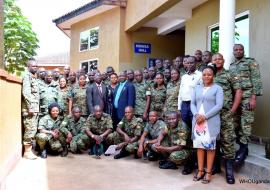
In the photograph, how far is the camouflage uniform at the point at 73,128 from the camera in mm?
7688

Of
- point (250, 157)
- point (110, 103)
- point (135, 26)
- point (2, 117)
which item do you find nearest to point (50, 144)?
point (110, 103)

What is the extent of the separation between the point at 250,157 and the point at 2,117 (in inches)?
153

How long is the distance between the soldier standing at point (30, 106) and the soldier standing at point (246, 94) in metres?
3.86

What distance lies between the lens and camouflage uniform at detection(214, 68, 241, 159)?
18.0ft

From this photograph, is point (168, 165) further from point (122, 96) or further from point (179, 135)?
point (122, 96)

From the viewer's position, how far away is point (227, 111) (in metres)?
5.56

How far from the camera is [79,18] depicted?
52.0 ft

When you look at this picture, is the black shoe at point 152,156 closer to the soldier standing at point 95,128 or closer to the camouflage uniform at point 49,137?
the soldier standing at point 95,128

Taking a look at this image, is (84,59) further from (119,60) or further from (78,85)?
(78,85)

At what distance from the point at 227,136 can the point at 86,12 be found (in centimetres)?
1049

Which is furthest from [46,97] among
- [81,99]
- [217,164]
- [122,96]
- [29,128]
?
[217,164]

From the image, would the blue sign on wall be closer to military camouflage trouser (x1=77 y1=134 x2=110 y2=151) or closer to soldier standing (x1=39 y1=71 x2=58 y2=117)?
soldier standing (x1=39 y1=71 x2=58 y2=117)

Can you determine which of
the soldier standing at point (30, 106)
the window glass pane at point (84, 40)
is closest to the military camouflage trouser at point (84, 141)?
the soldier standing at point (30, 106)

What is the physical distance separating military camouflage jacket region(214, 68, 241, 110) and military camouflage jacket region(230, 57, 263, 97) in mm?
119
